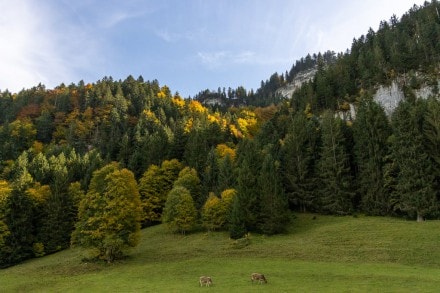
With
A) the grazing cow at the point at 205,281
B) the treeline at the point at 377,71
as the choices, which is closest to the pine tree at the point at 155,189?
the grazing cow at the point at 205,281

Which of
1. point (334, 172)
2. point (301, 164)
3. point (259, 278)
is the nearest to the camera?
point (259, 278)

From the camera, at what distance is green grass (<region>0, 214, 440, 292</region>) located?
30.1 metres

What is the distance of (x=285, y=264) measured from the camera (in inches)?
1513

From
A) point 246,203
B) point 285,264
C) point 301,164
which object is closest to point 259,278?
point 285,264

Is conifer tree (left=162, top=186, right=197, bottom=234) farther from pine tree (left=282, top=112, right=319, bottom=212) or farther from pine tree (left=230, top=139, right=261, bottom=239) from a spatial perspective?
pine tree (left=282, top=112, right=319, bottom=212)

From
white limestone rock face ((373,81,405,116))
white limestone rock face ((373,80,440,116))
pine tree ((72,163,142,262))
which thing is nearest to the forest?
pine tree ((72,163,142,262))

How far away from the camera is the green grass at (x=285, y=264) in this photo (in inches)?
1184

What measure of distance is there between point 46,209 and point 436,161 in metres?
69.2

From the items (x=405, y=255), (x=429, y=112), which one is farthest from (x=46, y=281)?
(x=429, y=112)

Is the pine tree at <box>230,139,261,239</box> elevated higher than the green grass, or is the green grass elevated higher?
the pine tree at <box>230,139,261,239</box>

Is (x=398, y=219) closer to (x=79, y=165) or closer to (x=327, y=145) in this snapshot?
(x=327, y=145)

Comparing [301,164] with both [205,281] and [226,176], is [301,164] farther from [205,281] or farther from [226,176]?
[205,281]

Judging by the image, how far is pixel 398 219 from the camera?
55250 mm

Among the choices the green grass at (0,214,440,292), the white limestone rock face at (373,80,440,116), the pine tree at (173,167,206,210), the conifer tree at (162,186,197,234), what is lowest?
the green grass at (0,214,440,292)
